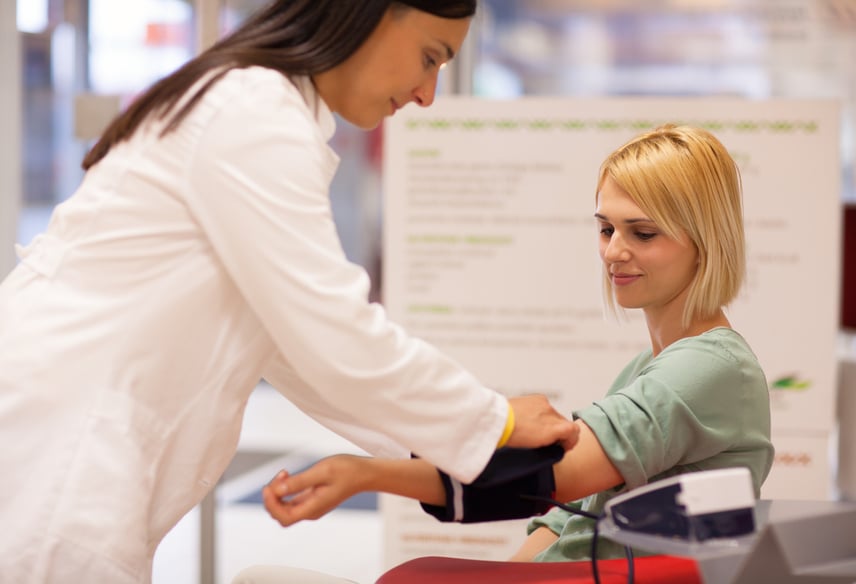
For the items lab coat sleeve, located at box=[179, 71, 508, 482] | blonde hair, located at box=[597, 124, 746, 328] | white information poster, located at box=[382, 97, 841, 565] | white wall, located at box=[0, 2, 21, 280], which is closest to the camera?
lab coat sleeve, located at box=[179, 71, 508, 482]

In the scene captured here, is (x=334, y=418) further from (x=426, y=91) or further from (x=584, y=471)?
(x=426, y=91)

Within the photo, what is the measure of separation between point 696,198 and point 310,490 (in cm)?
73

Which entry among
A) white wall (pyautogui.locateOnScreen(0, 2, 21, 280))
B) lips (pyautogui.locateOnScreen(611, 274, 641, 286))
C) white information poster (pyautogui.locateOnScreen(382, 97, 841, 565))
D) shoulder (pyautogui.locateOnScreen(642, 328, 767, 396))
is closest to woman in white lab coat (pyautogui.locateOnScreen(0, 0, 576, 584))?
shoulder (pyautogui.locateOnScreen(642, 328, 767, 396))

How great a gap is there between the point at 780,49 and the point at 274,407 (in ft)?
13.5

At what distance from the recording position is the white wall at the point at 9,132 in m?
3.51

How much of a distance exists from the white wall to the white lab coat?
2.49 meters

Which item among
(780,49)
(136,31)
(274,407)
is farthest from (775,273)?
(274,407)

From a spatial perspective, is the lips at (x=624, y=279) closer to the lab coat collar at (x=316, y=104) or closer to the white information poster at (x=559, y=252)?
the lab coat collar at (x=316, y=104)

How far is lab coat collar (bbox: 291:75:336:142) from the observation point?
133cm

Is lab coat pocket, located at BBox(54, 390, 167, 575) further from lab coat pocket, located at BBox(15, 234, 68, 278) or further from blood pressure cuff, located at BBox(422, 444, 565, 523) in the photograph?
blood pressure cuff, located at BBox(422, 444, 565, 523)

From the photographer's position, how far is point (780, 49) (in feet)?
13.3

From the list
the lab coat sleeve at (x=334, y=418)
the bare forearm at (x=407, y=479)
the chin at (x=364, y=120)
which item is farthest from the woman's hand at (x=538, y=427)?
the chin at (x=364, y=120)

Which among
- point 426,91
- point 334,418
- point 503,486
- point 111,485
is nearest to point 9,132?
point 334,418

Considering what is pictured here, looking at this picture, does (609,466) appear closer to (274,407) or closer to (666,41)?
(666,41)
